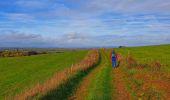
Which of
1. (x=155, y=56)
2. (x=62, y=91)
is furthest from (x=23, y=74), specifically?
(x=155, y=56)

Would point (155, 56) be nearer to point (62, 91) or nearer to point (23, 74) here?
point (23, 74)

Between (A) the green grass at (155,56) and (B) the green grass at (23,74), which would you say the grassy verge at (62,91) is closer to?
(B) the green grass at (23,74)

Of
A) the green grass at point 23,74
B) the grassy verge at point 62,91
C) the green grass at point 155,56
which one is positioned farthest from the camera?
the green grass at point 155,56

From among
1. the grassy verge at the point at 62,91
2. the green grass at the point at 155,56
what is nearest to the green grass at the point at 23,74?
the grassy verge at the point at 62,91

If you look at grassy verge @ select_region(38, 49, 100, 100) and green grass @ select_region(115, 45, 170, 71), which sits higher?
green grass @ select_region(115, 45, 170, 71)

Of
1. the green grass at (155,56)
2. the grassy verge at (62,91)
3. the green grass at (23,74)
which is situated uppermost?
the green grass at (155,56)

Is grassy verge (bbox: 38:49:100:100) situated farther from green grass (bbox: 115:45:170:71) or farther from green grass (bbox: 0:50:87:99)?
green grass (bbox: 115:45:170:71)

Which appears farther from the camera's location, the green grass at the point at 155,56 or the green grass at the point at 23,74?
the green grass at the point at 155,56

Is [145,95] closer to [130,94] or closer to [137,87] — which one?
[130,94]

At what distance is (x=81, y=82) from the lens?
21.4 m

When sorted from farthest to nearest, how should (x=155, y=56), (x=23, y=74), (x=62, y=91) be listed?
1. (x=155, y=56)
2. (x=23, y=74)
3. (x=62, y=91)

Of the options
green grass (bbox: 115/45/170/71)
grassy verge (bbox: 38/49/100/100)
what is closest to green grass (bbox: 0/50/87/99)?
grassy verge (bbox: 38/49/100/100)

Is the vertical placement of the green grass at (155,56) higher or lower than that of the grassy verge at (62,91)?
higher

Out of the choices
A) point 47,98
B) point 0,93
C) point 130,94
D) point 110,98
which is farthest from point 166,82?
point 0,93
